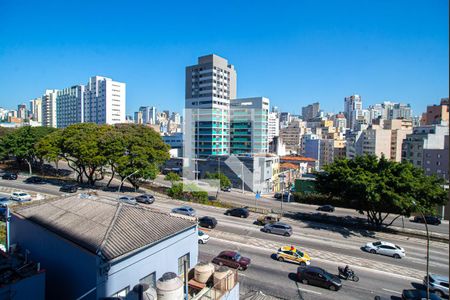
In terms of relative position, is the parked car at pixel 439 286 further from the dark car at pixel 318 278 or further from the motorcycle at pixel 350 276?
the dark car at pixel 318 278

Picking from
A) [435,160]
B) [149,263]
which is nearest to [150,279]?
[149,263]

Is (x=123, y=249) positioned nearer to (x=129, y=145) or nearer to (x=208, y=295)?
(x=208, y=295)

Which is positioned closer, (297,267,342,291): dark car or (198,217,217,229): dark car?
(297,267,342,291): dark car

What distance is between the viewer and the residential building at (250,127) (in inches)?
3314

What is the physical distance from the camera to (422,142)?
6216 centimetres

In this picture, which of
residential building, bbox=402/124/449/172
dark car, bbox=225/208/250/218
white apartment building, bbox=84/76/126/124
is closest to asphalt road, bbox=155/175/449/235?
dark car, bbox=225/208/250/218

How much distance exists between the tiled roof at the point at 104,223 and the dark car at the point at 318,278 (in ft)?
24.6

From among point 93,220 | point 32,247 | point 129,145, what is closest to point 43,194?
point 129,145

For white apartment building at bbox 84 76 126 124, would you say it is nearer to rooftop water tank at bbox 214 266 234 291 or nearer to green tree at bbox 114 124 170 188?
green tree at bbox 114 124 170 188

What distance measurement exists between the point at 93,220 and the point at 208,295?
5.85m

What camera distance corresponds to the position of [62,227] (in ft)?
38.6

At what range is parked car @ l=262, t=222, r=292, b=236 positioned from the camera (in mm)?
24312

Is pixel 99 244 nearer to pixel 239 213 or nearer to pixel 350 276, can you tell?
pixel 350 276

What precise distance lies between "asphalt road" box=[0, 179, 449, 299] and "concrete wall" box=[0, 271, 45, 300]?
950 cm
